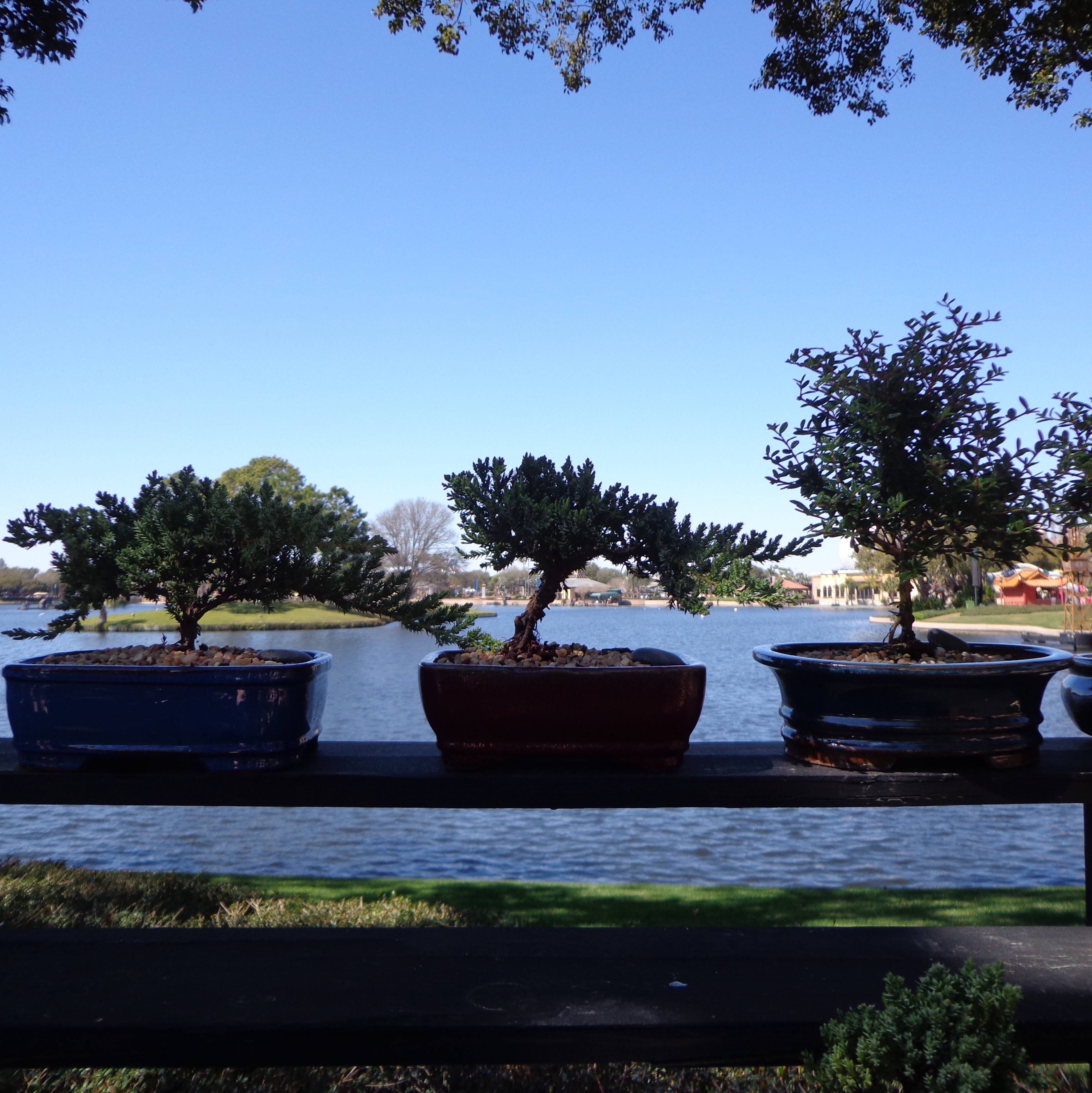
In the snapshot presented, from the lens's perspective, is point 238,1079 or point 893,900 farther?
point 893,900

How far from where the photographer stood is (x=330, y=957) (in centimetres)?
229

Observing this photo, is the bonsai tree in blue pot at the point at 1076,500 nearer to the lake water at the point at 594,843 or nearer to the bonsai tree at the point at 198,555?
the bonsai tree at the point at 198,555

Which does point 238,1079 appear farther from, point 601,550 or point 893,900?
point 893,900

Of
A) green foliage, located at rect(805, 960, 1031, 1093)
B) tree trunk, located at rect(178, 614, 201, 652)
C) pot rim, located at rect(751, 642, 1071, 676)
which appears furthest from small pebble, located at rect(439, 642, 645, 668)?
green foliage, located at rect(805, 960, 1031, 1093)

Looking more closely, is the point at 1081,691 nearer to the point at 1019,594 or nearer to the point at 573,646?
the point at 573,646

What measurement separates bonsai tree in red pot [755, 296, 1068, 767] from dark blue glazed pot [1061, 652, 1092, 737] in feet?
0.70

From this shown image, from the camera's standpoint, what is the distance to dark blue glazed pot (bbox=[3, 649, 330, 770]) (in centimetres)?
212

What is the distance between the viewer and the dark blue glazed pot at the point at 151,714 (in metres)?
2.12

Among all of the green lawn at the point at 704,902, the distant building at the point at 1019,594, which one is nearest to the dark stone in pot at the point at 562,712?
the green lawn at the point at 704,902

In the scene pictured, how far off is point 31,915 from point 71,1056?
372cm

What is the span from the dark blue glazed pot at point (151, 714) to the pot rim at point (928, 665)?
122cm

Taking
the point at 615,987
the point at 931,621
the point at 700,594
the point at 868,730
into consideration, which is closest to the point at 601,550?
the point at 700,594

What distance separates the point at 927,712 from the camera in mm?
2131

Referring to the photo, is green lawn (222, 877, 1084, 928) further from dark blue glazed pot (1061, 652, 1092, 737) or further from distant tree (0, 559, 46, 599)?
distant tree (0, 559, 46, 599)
